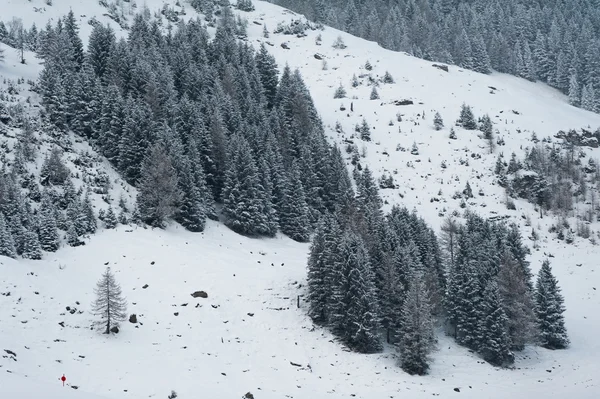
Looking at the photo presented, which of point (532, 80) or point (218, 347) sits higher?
point (532, 80)

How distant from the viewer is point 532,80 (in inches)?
5064

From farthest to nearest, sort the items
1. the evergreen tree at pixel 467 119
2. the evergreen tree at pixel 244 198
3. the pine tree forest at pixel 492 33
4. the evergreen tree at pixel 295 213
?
the pine tree forest at pixel 492 33 < the evergreen tree at pixel 467 119 < the evergreen tree at pixel 295 213 < the evergreen tree at pixel 244 198

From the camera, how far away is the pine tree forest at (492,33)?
128 metres

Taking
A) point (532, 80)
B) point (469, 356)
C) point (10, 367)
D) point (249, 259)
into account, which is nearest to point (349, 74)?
point (532, 80)

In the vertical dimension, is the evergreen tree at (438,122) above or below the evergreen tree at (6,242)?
above

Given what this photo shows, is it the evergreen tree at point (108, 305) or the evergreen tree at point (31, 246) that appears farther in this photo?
the evergreen tree at point (31, 246)

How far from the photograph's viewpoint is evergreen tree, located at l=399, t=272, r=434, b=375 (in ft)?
123

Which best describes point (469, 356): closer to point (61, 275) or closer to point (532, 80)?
point (61, 275)

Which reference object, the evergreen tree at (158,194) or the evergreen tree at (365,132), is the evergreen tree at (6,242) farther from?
the evergreen tree at (365,132)

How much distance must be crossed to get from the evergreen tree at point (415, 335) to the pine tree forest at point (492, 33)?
97.3 metres

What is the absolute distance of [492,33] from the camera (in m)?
140

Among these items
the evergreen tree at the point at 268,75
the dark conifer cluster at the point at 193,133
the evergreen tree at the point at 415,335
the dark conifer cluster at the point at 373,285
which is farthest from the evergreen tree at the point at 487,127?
the evergreen tree at the point at 415,335

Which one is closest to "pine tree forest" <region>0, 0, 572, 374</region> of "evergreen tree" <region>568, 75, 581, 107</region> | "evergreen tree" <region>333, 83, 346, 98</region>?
"evergreen tree" <region>333, 83, 346, 98</region>

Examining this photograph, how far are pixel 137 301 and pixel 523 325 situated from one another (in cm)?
3118
